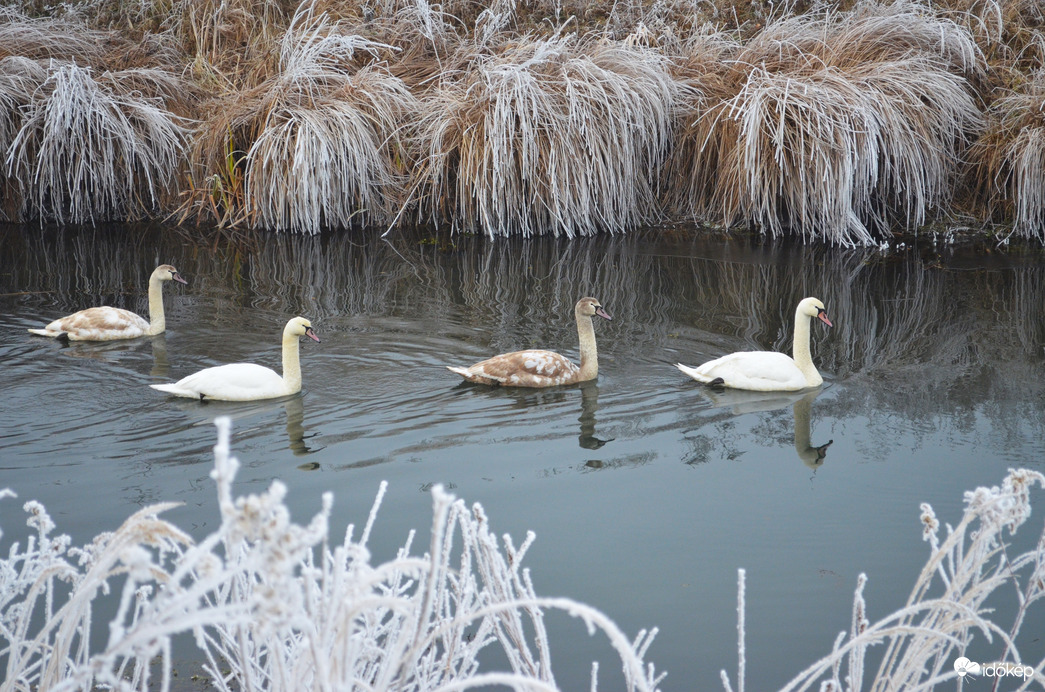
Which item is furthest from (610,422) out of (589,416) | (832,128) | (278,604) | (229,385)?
(832,128)

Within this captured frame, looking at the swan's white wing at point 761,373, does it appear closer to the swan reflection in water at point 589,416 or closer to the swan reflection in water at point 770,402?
the swan reflection in water at point 770,402

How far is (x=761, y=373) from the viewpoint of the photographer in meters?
6.48

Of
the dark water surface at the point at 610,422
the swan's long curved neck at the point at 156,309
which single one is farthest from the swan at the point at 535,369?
the swan's long curved neck at the point at 156,309

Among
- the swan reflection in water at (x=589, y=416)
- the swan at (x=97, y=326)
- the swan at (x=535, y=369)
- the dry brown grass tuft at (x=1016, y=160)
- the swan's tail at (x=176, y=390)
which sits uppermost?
the dry brown grass tuft at (x=1016, y=160)

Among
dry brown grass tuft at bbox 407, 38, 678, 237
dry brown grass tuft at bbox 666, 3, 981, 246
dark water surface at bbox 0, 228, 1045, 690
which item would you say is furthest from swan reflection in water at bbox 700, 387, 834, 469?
dry brown grass tuft at bbox 407, 38, 678, 237

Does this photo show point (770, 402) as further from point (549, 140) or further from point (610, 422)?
point (549, 140)

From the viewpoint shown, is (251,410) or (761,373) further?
(761,373)

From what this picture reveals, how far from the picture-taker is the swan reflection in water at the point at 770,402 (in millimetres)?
6073

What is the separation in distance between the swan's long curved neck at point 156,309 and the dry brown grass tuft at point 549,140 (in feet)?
14.6

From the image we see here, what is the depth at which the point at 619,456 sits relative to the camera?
552 centimetres

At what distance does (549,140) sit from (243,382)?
6.11m

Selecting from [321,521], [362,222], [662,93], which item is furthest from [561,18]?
[321,521]

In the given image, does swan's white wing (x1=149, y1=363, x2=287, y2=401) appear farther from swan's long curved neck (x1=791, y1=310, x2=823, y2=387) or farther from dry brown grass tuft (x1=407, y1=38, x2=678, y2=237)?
dry brown grass tuft (x1=407, y1=38, x2=678, y2=237)

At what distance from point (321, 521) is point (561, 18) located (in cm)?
1518
